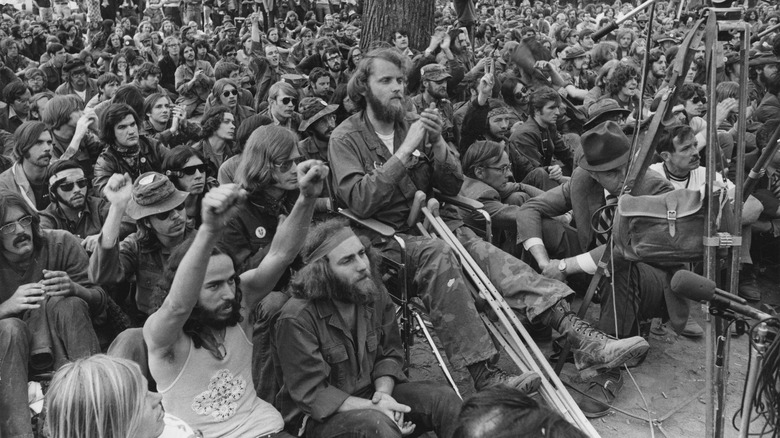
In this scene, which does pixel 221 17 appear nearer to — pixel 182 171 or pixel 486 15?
pixel 486 15

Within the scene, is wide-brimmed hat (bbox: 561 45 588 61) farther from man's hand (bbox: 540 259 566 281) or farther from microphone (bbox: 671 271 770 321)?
microphone (bbox: 671 271 770 321)

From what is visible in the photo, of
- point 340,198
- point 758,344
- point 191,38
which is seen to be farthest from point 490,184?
point 191,38

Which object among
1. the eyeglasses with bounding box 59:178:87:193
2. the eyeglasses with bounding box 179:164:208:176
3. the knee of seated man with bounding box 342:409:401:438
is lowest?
the knee of seated man with bounding box 342:409:401:438

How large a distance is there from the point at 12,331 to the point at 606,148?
3.31 m

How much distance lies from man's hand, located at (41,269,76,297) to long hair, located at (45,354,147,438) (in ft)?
4.64

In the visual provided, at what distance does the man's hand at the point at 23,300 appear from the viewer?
3.54 m

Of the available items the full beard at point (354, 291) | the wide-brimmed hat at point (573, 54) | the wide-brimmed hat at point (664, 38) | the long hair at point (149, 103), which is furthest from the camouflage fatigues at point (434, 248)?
the wide-brimmed hat at point (664, 38)

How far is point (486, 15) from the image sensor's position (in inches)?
798

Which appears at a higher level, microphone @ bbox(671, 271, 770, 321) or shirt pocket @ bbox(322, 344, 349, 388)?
microphone @ bbox(671, 271, 770, 321)

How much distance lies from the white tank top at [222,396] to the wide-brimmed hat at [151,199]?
3.47 ft

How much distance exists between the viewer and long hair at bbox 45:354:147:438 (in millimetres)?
2305

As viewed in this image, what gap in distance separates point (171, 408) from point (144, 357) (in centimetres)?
38

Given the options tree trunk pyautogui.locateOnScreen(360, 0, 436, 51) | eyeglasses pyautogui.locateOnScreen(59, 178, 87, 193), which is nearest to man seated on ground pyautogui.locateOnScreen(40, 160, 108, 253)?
eyeglasses pyautogui.locateOnScreen(59, 178, 87, 193)

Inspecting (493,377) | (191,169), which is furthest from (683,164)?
(191,169)
